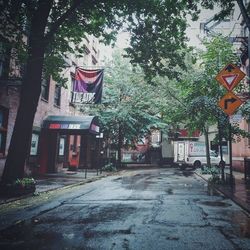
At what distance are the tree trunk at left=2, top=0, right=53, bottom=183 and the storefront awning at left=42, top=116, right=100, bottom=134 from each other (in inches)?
294

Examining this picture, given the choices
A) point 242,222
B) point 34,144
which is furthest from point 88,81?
point 242,222

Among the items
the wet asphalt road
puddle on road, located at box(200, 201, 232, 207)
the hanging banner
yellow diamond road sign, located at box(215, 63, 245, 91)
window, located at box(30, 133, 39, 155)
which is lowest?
the wet asphalt road

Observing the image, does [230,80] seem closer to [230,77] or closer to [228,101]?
[230,77]

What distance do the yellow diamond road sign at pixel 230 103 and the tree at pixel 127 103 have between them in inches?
691

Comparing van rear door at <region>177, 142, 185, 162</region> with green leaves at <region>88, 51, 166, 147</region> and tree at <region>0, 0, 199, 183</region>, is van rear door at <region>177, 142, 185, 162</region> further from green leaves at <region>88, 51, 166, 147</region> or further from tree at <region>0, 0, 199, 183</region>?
tree at <region>0, 0, 199, 183</region>

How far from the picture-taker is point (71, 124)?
1941cm

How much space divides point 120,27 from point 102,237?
37.4 feet

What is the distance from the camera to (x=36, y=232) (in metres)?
6.03

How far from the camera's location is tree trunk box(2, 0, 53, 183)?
11.3 metres

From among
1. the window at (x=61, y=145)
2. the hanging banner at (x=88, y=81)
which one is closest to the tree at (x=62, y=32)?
the hanging banner at (x=88, y=81)

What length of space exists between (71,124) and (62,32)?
6.86 m

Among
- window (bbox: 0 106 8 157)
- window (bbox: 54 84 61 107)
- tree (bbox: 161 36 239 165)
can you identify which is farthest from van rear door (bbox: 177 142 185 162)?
window (bbox: 0 106 8 157)

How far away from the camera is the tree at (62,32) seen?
36.8 feet

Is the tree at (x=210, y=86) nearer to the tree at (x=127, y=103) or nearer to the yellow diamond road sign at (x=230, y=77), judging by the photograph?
the yellow diamond road sign at (x=230, y=77)
